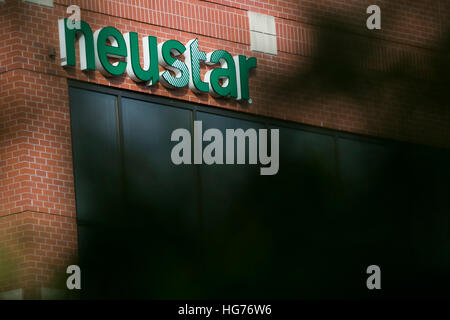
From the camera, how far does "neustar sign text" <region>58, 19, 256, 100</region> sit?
12.8m

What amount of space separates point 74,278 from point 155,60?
3.66m

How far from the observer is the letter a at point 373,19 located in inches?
117

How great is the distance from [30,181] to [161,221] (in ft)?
7.33

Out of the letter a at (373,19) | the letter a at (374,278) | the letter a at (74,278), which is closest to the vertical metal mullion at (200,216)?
the letter a at (74,278)

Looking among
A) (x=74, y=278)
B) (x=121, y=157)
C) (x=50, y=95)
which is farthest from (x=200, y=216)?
(x=50, y=95)

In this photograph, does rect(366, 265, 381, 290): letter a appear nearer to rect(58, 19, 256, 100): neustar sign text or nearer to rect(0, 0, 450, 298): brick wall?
rect(0, 0, 450, 298): brick wall

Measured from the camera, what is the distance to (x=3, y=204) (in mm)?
11938

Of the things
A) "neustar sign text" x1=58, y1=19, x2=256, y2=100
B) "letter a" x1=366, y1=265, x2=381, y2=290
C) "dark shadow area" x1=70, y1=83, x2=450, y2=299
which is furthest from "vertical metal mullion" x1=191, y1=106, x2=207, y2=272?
"letter a" x1=366, y1=265, x2=381, y2=290

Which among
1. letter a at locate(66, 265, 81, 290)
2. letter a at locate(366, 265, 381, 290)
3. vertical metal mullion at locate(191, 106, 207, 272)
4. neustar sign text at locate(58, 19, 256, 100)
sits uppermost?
neustar sign text at locate(58, 19, 256, 100)

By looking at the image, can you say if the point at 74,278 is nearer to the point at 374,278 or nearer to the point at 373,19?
the point at 374,278

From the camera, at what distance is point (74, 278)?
12.0 metres

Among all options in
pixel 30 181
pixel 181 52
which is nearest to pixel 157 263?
pixel 30 181

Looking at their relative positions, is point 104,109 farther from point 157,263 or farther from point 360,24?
point 360,24

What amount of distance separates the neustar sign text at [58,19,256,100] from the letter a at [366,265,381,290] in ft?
12.2
